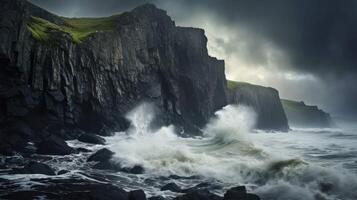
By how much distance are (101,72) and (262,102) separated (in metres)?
76.9

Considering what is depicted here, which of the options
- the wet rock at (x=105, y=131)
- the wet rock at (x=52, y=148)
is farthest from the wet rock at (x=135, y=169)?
the wet rock at (x=105, y=131)

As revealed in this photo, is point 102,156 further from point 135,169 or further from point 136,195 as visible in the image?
point 136,195

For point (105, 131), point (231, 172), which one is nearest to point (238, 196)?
point (231, 172)

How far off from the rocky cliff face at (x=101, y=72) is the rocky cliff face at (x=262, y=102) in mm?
15851

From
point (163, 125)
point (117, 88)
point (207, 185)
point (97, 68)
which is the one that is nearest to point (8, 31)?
point (97, 68)

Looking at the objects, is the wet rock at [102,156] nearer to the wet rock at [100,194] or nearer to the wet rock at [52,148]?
the wet rock at [52,148]

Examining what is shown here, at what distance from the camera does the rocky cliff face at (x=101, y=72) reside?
4275 centimetres

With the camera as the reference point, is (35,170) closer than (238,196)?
No

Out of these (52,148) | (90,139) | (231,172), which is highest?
(90,139)

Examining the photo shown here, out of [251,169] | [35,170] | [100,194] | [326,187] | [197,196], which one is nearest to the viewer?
[100,194]

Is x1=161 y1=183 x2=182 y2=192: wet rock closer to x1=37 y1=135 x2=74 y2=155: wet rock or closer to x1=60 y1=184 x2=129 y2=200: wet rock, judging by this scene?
x1=60 y1=184 x2=129 y2=200: wet rock

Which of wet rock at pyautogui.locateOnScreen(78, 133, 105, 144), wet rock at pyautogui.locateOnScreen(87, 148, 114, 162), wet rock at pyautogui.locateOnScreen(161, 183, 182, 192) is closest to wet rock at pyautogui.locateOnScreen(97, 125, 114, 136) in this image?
wet rock at pyautogui.locateOnScreen(78, 133, 105, 144)

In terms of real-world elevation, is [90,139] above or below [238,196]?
above

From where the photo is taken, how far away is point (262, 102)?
12412cm
